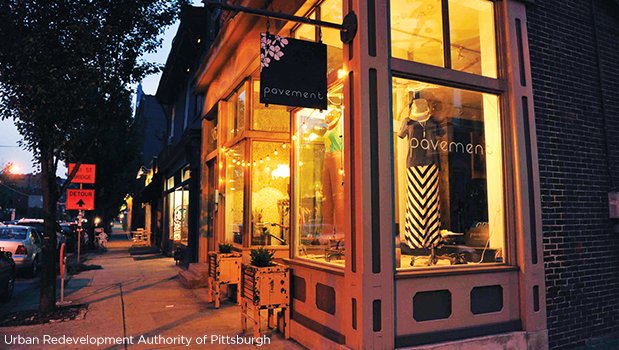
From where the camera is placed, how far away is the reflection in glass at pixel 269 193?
8.63 meters

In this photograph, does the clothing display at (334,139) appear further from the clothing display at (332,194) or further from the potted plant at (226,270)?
the potted plant at (226,270)

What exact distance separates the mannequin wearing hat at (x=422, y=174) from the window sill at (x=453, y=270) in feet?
1.46

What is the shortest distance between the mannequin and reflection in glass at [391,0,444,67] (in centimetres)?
123

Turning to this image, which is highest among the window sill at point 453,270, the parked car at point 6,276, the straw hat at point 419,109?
the straw hat at point 419,109

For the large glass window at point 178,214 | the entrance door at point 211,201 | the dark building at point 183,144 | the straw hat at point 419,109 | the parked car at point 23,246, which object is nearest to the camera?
the straw hat at point 419,109

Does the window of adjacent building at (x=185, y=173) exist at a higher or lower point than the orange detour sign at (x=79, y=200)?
higher

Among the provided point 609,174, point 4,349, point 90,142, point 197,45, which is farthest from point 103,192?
point 609,174

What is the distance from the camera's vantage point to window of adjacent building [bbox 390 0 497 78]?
5617 millimetres

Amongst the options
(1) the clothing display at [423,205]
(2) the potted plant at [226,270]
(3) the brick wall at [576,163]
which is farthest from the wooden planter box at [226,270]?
(3) the brick wall at [576,163]

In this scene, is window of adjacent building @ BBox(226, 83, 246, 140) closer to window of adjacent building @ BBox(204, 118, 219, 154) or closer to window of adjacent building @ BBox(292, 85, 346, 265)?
window of adjacent building @ BBox(204, 118, 219, 154)

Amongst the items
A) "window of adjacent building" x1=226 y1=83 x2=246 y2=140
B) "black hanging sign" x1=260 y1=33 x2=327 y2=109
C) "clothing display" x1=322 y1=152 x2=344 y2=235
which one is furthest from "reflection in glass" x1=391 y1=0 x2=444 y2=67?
"window of adjacent building" x1=226 y1=83 x2=246 y2=140

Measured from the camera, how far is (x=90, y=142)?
28.7 feet

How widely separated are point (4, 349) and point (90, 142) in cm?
426

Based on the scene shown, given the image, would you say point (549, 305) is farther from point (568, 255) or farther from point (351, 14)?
point (351, 14)
